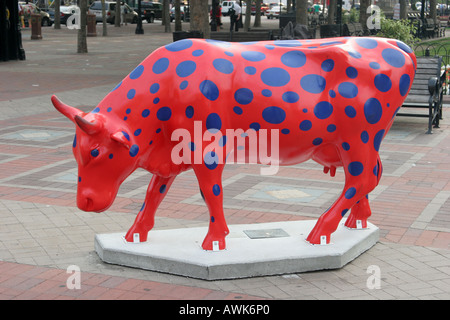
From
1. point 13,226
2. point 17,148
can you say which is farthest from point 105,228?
point 17,148

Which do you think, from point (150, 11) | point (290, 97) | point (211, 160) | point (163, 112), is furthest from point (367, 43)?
point (150, 11)

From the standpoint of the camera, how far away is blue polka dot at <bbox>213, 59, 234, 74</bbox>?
17.8 feet

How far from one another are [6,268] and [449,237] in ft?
13.3

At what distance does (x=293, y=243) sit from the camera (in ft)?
19.3

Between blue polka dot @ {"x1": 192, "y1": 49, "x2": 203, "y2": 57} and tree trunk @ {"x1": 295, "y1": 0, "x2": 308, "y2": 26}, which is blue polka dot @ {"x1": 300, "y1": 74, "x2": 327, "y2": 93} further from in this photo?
tree trunk @ {"x1": 295, "y1": 0, "x2": 308, "y2": 26}

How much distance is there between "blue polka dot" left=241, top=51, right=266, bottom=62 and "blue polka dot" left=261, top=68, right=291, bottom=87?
139mm

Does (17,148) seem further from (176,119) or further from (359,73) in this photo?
(359,73)

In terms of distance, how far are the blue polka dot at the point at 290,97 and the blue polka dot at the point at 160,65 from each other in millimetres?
968

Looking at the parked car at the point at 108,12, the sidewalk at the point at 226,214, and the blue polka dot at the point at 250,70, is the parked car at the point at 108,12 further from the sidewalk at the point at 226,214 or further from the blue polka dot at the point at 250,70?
the blue polka dot at the point at 250,70

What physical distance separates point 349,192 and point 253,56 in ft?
4.57

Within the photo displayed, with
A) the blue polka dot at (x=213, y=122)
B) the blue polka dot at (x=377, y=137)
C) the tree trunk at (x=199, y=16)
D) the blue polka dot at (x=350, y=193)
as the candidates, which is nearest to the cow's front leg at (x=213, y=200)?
the blue polka dot at (x=213, y=122)

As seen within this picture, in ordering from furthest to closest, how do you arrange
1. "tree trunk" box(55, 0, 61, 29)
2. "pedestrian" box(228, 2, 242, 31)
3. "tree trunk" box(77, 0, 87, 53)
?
"tree trunk" box(55, 0, 61, 29) < "pedestrian" box(228, 2, 242, 31) < "tree trunk" box(77, 0, 87, 53)

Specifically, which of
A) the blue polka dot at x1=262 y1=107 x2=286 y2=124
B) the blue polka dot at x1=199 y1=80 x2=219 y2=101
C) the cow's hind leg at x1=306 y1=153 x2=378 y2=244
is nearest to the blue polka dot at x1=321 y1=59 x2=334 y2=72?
the blue polka dot at x1=262 y1=107 x2=286 y2=124

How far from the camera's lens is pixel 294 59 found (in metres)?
5.71
